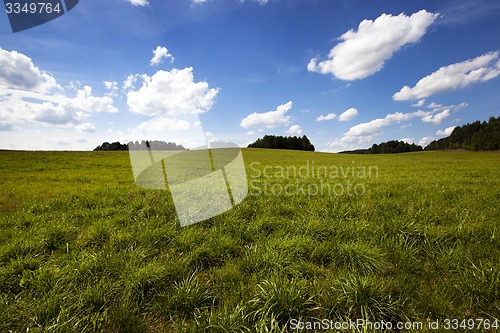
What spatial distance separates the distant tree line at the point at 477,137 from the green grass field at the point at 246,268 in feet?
390

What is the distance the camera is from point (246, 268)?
409cm

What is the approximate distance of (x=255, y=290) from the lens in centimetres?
344

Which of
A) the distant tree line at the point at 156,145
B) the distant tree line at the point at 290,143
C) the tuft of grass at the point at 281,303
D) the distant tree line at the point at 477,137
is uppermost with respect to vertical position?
the distant tree line at the point at 290,143

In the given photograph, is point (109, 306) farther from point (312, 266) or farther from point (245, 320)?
point (312, 266)

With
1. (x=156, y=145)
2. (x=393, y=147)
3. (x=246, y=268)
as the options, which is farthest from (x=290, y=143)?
(x=246, y=268)

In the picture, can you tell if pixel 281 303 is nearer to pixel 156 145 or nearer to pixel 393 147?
pixel 156 145

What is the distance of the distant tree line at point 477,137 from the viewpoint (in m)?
88.9

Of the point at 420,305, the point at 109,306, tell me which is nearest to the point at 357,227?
the point at 420,305

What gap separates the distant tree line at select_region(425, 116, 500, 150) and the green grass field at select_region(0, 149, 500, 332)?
390 ft

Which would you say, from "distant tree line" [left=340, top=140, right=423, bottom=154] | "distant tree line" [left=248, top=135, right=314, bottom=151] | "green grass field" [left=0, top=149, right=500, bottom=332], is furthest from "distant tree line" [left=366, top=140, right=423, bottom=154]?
"green grass field" [left=0, top=149, right=500, bottom=332]

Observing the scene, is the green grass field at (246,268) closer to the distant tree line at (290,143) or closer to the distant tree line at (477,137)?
the distant tree line at (290,143)

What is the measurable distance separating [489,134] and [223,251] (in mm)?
130601

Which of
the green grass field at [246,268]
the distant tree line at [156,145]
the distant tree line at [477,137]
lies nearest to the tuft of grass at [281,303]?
the green grass field at [246,268]

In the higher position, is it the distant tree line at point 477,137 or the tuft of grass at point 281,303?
the distant tree line at point 477,137
